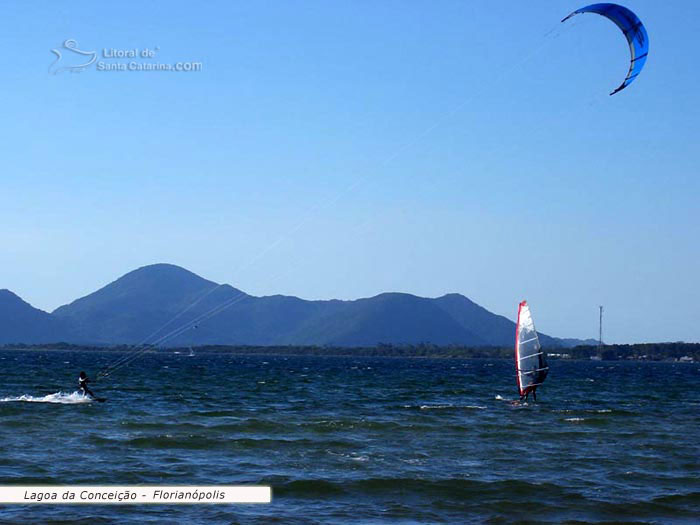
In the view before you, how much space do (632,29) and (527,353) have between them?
755 inches

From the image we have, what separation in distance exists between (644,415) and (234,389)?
27.0 meters

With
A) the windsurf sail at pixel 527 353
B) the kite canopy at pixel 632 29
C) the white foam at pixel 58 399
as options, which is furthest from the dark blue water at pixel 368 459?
the kite canopy at pixel 632 29

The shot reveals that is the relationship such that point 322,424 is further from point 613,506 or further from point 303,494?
point 613,506

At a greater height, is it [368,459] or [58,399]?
[58,399]

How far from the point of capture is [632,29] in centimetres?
2862
